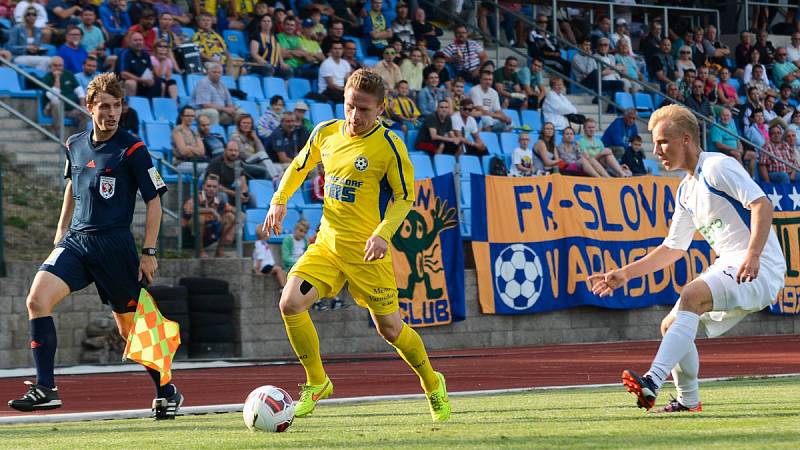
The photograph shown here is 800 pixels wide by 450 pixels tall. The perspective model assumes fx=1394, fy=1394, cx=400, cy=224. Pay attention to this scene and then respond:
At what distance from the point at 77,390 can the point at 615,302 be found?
10.9 m

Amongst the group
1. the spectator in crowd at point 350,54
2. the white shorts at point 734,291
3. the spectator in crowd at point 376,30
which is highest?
the spectator in crowd at point 376,30

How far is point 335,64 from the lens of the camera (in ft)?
70.2

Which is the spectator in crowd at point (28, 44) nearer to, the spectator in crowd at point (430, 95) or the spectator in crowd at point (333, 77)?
the spectator in crowd at point (333, 77)

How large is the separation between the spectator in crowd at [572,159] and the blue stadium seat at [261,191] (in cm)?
548

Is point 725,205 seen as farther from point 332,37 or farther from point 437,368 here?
point 332,37

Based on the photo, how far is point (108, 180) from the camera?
870 cm

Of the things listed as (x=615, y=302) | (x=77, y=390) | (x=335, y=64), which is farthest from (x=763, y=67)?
(x=77, y=390)

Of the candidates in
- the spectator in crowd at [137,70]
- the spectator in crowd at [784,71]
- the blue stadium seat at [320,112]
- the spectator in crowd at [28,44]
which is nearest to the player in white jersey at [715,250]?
the spectator in crowd at [28,44]

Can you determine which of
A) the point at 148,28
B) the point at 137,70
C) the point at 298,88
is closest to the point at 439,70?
the point at 298,88

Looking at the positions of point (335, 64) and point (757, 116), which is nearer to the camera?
point (335, 64)

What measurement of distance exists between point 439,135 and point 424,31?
3.76 meters

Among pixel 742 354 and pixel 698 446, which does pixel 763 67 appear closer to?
pixel 742 354

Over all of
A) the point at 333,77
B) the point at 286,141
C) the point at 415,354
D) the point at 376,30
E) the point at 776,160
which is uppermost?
the point at 376,30

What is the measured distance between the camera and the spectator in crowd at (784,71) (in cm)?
2892
